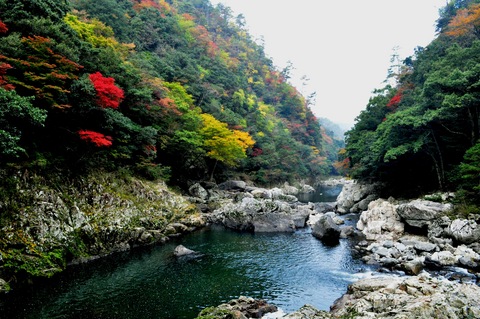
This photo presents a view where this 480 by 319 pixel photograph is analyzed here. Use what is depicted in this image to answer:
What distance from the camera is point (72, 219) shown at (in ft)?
52.5

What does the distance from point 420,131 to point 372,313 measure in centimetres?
2023

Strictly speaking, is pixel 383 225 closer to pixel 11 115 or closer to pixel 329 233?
pixel 329 233

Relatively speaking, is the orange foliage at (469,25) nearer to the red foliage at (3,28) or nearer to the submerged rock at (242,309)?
the submerged rock at (242,309)

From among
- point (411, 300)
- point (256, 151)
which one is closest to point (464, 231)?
point (411, 300)

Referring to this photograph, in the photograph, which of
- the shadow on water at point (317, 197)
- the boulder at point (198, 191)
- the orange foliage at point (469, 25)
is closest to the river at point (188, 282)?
the boulder at point (198, 191)

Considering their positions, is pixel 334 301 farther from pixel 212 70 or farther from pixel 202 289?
pixel 212 70

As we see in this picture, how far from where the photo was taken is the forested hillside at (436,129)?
19.1 m

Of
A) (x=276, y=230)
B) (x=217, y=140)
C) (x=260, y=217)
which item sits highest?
(x=217, y=140)

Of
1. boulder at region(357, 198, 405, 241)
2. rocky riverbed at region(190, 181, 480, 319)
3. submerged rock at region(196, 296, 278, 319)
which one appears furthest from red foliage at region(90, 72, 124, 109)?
boulder at region(357, 198, 405, 241)

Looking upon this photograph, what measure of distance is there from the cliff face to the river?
3.24 ft

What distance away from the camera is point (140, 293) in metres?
12.3

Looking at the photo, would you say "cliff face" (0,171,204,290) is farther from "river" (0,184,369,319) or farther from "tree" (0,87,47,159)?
"tree" (0,87,47,159)

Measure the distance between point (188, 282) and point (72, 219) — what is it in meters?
7.83

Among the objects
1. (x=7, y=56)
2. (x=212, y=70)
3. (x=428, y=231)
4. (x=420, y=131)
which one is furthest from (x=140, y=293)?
(x=212, y=70)
